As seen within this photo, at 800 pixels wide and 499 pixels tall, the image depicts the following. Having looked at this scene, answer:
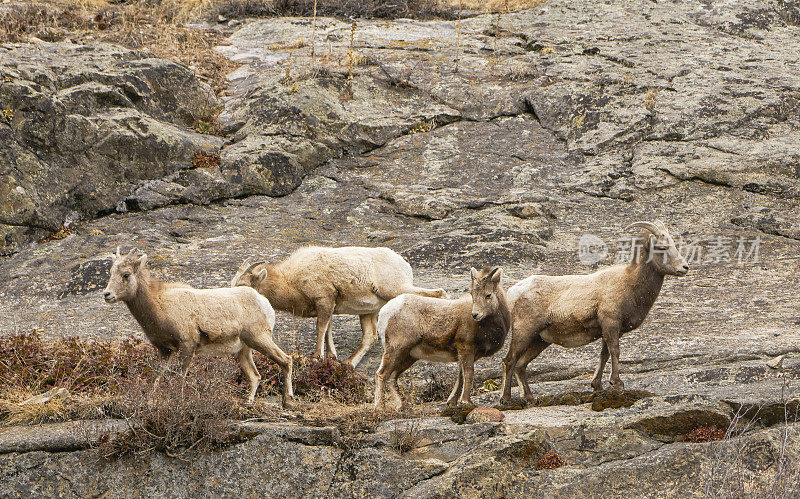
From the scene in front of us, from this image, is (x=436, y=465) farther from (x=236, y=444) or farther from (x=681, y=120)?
(x=681, y=120)

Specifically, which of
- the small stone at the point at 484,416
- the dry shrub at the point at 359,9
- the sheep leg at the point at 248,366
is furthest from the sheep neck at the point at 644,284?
the dry shrub at the point at 359,9

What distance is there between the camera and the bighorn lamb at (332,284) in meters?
13.6

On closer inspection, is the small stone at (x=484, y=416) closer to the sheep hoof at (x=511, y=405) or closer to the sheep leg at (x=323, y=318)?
the sheep hoof at (x=511, y=405)

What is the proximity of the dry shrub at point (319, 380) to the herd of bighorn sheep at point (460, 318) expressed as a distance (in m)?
0.58

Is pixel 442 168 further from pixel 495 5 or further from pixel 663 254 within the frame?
pixel 495 5

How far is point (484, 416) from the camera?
908 cm

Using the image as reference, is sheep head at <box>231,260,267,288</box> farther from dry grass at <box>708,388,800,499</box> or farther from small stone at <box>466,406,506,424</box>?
dry grass at <box>708,388,800,499</box>

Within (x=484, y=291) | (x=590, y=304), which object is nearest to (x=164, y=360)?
(x=484, y=291)

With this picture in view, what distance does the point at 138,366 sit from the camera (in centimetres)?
1130

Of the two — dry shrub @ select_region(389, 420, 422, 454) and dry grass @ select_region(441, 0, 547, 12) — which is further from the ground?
A: dry grass @ select_region(441, 0, 547, 12)

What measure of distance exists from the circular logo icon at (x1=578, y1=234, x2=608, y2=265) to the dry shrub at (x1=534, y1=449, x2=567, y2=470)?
811 cm

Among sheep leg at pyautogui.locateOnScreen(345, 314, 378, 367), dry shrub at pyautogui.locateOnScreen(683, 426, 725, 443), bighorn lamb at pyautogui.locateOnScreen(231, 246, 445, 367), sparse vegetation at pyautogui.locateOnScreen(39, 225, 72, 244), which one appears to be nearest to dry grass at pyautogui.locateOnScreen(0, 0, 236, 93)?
sparse vegetation at pyautogui.locateOnScreen(39, 225, 72, 244)

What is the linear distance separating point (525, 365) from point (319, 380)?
2843 millimetres

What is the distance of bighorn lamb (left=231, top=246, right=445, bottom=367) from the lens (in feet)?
44.5
